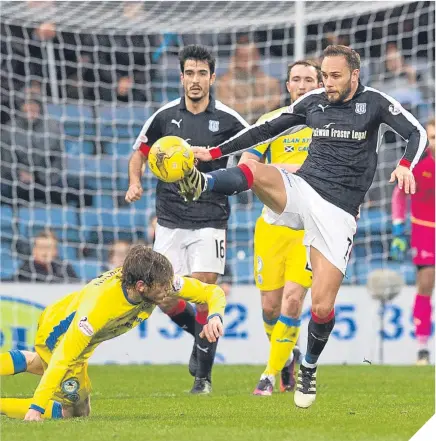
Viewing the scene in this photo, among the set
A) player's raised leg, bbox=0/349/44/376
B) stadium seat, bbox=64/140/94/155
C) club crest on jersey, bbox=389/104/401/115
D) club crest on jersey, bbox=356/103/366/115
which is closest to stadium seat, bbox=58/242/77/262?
stadium seat, bbox=64/140/94/155

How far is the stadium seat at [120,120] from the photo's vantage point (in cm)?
1414

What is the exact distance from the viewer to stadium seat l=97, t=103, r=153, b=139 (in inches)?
557

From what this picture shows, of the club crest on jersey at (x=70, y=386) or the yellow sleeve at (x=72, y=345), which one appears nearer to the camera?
the yellow sleeve at (x=72, y=345)

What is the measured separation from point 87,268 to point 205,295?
267 inches

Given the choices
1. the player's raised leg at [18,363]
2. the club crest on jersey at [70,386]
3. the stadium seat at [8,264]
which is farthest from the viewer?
the stadium seat at [8,264]

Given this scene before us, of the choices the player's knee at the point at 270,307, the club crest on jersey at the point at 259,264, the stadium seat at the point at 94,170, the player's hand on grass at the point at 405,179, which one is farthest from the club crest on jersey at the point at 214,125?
the stadium seat at the point at 94,170

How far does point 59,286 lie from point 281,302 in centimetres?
375

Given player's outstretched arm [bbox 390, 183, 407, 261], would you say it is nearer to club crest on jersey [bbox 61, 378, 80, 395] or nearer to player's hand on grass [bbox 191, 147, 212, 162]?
player's hand on grass [bbox 191, 147, 212, 162]

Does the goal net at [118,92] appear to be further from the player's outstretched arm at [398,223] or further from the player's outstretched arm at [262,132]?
the player's outstretched arm at [262,132]

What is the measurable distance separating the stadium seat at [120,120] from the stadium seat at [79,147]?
23cm

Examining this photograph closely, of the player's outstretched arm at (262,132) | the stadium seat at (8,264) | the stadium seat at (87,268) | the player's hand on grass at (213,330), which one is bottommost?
the stadium seat at (87,268)

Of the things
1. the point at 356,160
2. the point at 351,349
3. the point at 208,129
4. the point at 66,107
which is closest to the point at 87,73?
the point at 66,107

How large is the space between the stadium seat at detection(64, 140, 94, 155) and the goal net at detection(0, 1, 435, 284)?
0.02 m

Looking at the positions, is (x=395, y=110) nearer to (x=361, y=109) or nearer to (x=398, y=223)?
(x=361, y=109)
